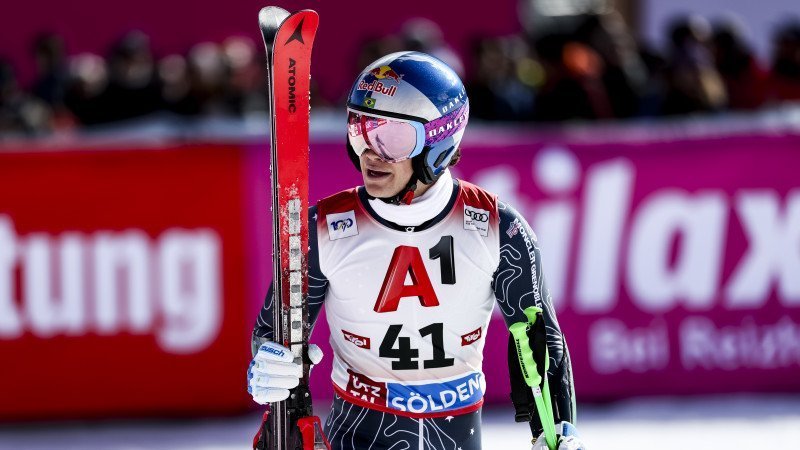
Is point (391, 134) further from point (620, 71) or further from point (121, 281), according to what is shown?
point (620, 71)

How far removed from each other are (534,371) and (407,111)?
83 centimetres

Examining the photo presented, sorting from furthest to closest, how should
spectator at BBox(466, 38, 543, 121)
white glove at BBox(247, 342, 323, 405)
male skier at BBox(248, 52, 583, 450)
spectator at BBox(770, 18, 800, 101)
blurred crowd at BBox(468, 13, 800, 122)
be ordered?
spectator at BBox(466, 38, 543, 121) < spectator at BBox(770, 18, 800, 101) < blurred crowd at BBox(468, 13, 800, 122) < male skier at BBox(248, 52, 583, 450) < white glove at BBox(247, 342, 323, 405)

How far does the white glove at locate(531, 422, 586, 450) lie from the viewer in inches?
147

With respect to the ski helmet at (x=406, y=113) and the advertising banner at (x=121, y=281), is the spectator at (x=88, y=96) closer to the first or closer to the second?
the advertising banner at (x=121, y=281)

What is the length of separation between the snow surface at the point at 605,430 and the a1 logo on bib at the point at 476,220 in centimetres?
346

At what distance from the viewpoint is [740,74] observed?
9484 mm

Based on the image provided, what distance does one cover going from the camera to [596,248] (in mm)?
7758

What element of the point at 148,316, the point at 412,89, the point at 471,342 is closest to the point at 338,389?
the point at 471,342

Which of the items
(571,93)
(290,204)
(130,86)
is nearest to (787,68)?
(571,93)

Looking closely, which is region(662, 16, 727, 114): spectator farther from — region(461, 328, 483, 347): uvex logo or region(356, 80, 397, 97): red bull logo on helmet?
region(356, 80, 397, 97): red bull logo on helmet

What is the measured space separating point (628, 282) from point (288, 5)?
228 inches

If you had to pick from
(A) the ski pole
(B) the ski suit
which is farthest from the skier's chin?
(A) the ski pole

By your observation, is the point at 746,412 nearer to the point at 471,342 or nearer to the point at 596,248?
the point at 596,248

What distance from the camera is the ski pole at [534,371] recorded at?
379cm
